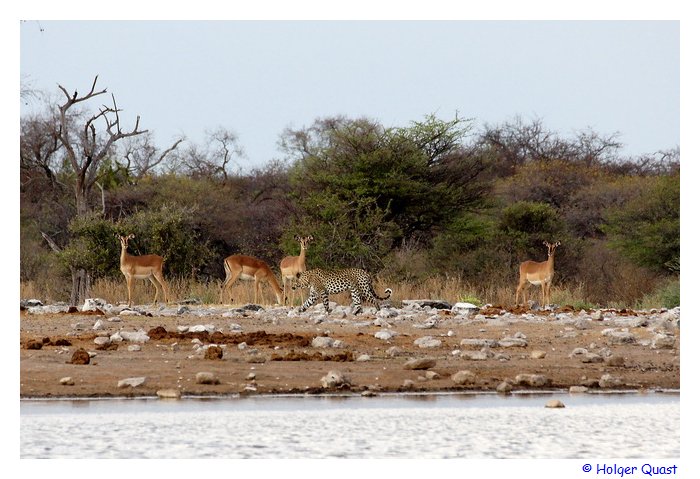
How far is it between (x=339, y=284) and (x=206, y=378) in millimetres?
8047

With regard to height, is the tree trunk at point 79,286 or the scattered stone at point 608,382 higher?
the tree trunk at point 79,286

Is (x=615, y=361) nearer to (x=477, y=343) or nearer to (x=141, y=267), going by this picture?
(x=477, y=343)

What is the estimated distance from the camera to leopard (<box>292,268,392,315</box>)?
1762 centimetres

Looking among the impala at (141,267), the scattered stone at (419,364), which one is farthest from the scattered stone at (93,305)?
the scattered stone at (419,364)

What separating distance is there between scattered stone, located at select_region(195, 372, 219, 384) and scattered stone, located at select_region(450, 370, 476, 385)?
2011 millimetres

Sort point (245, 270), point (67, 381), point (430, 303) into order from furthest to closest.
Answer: point (245, 270)
point (430, 303)
point (67, 381)

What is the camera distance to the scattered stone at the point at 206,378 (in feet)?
31.7

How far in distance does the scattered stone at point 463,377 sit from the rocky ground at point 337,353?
0.5 inches

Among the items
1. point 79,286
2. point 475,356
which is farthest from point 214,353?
point 79,286

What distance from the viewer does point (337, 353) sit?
448 inches

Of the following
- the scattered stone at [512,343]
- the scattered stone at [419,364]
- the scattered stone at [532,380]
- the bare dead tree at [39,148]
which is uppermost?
the bare dead tree at [39,148]

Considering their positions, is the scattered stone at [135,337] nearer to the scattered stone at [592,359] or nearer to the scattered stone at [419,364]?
the scattered stone at [419,364]

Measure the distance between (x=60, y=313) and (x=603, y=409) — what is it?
8674 millimetres
